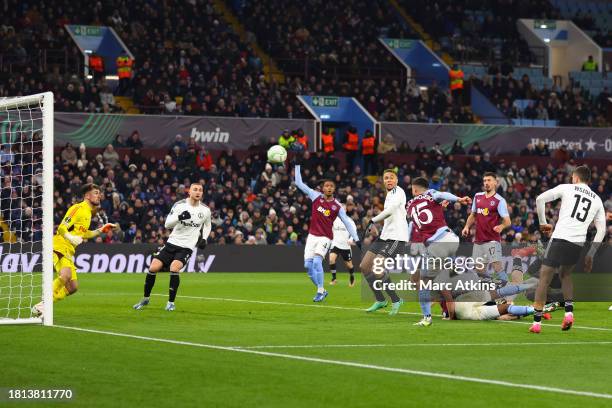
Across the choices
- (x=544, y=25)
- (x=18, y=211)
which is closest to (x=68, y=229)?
(x=18, y=211)

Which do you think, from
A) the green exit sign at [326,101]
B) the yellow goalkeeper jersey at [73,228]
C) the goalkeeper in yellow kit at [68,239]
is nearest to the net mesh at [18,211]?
the goalkeeper in yellow kit at [68,239]

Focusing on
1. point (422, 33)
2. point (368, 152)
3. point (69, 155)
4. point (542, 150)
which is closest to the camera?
point (69, 155)

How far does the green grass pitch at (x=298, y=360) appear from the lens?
9664 mm

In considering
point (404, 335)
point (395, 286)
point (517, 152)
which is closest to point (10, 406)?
point (404, 335)

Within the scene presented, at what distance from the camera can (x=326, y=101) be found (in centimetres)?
4684

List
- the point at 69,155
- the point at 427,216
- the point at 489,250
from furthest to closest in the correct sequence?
the point at 69,155 → the point at 489,250 → the point at 427,216

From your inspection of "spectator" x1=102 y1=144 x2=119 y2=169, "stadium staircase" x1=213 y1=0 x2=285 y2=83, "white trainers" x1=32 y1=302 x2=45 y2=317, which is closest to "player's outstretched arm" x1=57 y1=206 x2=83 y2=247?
"white trainers" x1=32 y1=302 x2=45 y2=317

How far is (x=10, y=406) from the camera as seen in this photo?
888 centimetres

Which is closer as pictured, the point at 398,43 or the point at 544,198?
the point at 544,198

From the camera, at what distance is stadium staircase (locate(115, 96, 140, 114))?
4350cm

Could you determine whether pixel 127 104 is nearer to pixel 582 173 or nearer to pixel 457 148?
pixel 457 148

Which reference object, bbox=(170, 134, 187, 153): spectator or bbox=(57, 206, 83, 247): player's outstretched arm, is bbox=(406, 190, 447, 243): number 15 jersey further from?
bbox=(170, 134, 187, 153): spectator

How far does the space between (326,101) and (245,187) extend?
7.80 metres

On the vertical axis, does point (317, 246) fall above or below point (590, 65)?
below
